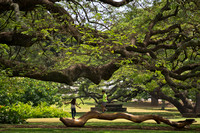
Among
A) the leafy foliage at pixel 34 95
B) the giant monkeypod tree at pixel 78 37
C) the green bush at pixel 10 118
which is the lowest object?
the green bush at pixel 10 118

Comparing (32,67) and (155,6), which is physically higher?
(155,6)

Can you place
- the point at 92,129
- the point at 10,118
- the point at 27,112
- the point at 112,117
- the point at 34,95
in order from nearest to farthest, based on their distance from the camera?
the point at 92,129
the point at 112,117
the point at 10,118
the point at 27,112
the point at 34,95

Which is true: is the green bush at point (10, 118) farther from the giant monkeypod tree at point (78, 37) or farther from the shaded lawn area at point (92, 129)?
the giant monkeypod tree at point (78, 37)

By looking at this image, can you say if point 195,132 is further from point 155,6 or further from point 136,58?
point 155,6

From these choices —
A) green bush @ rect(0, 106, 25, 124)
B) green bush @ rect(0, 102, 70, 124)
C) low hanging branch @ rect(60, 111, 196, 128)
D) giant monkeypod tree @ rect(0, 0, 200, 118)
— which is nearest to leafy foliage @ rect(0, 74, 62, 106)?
green bush @ rect(0, 102, 70, 124)

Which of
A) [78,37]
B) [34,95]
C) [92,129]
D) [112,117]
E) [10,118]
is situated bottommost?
[92,129]

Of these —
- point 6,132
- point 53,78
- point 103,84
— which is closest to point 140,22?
point 53,78

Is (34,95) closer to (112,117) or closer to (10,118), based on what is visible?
(10,118)

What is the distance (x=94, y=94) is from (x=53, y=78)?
22.4 meters

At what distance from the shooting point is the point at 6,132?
11867mm

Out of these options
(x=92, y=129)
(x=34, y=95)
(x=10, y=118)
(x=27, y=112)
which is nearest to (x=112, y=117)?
(x=92, y=129)

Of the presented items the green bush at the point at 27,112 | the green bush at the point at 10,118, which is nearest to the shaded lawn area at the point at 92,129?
the green bush at the point at 10,118

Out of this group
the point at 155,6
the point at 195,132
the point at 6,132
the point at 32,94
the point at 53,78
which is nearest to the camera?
the point at 6,132

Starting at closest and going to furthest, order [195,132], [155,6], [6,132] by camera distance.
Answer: [6,132]
[195,132]
[155,6]
